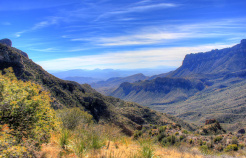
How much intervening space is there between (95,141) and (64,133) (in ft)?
5.48

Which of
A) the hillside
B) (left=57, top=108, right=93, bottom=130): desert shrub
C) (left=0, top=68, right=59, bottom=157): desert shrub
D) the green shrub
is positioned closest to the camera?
(left=0, top=68, right=59, bottom=157): desert shrub

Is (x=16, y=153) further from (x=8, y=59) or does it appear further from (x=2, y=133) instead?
(x=8, y=59)

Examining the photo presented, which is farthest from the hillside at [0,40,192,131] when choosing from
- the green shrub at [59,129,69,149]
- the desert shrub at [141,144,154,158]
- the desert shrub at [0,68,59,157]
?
the desert shrub at [0,68,59,157]

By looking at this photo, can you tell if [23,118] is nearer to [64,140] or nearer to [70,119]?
[64,140]

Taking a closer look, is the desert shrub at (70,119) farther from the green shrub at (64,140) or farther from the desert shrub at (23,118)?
the desert shrub at (23,118)

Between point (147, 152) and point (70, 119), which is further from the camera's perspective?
point (70, 119)

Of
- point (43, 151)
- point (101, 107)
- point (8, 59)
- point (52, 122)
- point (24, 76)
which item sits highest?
point (8, 59)

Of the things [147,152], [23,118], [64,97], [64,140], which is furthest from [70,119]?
[64,97]

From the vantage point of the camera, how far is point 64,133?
7.50 meters

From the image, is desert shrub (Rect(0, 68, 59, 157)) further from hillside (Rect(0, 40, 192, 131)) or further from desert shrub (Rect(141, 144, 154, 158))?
hillside (Rect(0, 40, 192, 131))

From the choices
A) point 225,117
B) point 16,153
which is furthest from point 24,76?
point 225,117

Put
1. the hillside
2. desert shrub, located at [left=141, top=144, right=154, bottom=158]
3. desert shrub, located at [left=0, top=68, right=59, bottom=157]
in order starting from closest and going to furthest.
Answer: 1. desert shrub, located at [left=0, top=68, right=59, bottom=157]
2. desert shrub, located at [left=141, top=144, right=154, bottom=158]
3. the hillside

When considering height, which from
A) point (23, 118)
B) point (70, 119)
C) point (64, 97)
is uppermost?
point (23, 118)

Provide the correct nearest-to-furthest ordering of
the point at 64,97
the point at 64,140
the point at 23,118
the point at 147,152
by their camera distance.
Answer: the point at 23,118 < the point at 147,152 < the point at 64,140 < the point at 64,97
